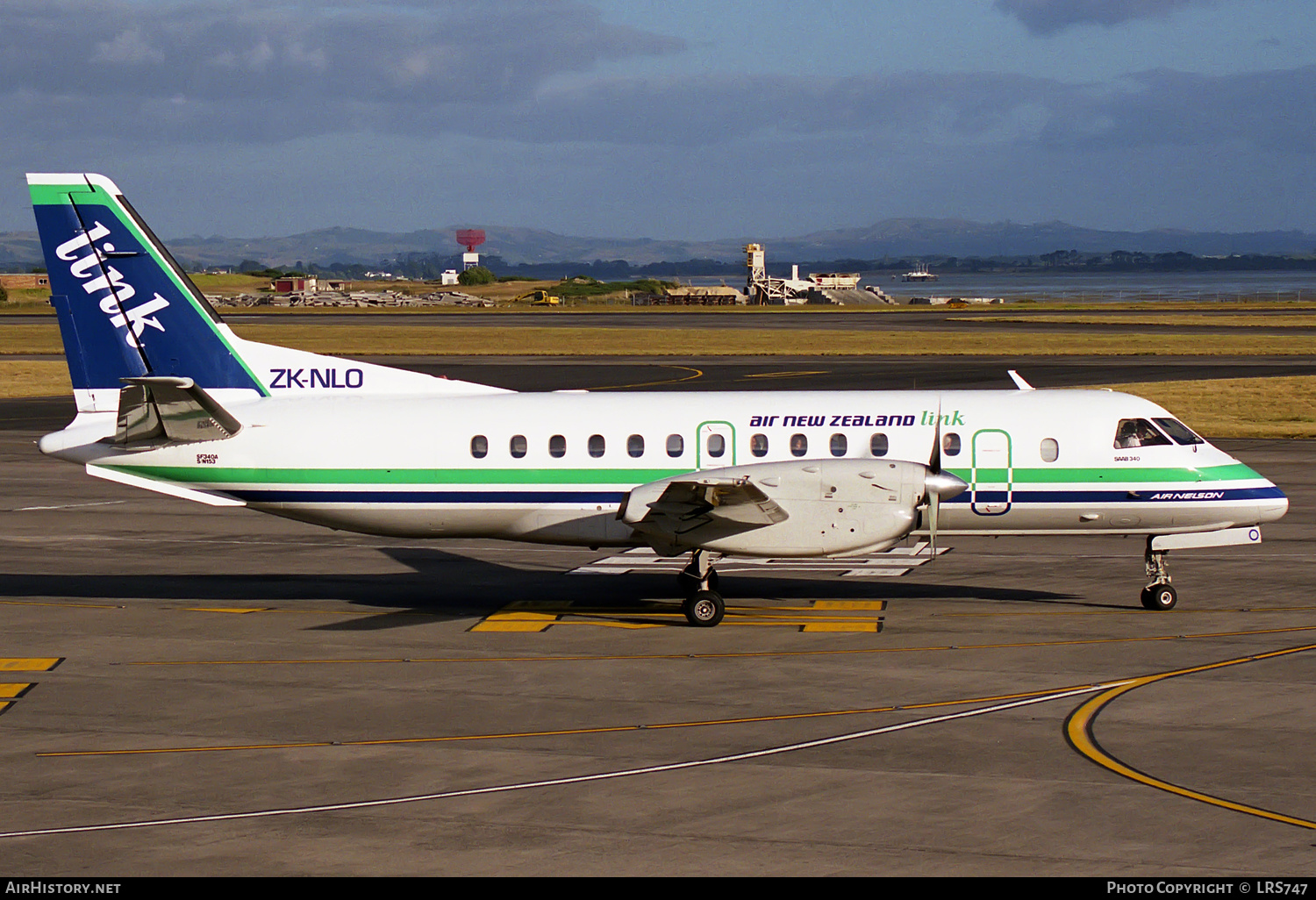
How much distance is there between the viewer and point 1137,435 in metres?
21.5

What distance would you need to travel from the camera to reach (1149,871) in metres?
10.8

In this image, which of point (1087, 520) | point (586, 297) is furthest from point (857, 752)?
point (586, 297)

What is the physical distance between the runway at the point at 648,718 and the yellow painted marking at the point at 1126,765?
0.15ft

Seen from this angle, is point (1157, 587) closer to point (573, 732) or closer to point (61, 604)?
point (573, 732)

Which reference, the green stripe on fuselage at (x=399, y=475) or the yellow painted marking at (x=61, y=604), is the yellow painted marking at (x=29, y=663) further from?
the green stripe on fuselage at (x=399, y=475)

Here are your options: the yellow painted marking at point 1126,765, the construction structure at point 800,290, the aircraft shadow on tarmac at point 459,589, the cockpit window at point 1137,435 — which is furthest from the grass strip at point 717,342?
the construction structure at point 800,290

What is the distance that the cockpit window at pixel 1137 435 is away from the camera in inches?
843

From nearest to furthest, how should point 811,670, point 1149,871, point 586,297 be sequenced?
point 1149,871, point 811,670, point 586,297

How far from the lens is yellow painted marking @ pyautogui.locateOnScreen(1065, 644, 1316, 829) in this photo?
12.2m

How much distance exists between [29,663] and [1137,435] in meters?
16.4

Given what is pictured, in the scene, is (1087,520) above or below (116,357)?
below

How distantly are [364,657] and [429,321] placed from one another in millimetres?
102910

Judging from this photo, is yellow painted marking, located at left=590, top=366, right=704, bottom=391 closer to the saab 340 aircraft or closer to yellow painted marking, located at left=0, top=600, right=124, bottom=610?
the saab 340 aircraft

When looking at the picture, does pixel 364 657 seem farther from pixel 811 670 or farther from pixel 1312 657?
pixel 1312 657
